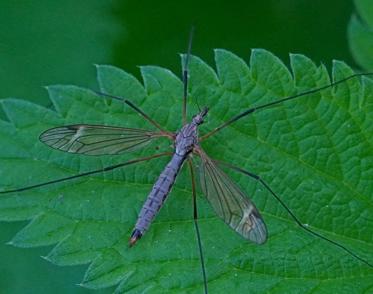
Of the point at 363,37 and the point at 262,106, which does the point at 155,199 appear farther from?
the point at 363,37

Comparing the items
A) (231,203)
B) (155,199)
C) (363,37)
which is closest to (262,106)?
(231,203)

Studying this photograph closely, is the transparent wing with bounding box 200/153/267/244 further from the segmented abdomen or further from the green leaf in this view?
the green leaf

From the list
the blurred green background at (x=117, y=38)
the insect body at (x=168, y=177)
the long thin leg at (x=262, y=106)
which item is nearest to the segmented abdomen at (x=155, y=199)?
the insect body at (x=168, y=177)

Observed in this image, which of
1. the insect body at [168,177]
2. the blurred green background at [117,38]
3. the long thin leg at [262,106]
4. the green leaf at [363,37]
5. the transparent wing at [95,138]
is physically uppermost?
the blurred green background at [117,38]

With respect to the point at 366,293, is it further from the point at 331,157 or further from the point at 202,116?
the point at 202,116

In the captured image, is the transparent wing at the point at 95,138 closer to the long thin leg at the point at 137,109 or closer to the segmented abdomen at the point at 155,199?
the long thin leg at the point at 137,109
